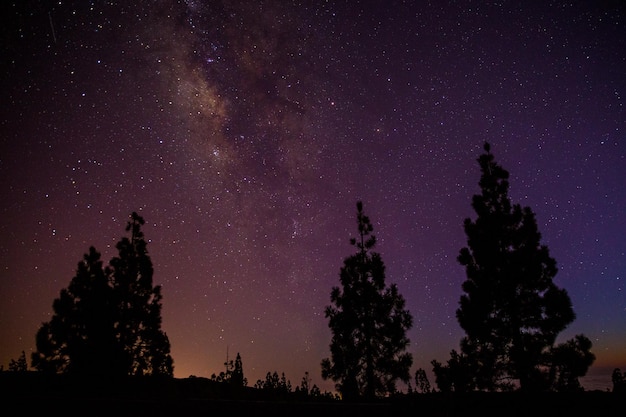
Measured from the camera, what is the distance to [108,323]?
2142cm

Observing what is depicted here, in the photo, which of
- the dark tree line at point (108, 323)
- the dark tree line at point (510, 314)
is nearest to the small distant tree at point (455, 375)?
the dark tree line at point (510, 314)

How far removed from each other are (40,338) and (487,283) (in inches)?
942

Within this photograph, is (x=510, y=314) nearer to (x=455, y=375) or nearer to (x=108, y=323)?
(x=455, y=375)

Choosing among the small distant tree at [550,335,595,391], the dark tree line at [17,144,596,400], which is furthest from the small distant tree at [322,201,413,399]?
the small distant tree at [550,335,595,391]

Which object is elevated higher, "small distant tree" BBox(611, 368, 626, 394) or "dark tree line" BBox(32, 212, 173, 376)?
"dark tree line" BBox(32, 212, 173, 376)

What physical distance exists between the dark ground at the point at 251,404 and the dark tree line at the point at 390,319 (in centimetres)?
160

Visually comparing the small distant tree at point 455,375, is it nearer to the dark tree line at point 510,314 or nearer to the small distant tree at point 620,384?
the dark tree line at point 510,314

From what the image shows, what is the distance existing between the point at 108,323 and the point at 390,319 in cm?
1647

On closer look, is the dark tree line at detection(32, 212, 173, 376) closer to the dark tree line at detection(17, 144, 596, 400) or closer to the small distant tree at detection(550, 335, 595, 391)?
the dark tree line at detection(17, 144, 596, 400)

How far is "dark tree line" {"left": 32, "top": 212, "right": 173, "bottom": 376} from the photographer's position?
68.0ft

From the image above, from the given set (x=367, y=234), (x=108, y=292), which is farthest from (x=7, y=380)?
(x=367, y=234)

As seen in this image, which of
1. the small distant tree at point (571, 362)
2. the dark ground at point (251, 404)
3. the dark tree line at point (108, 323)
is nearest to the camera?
the dark ground at point (251, 404)

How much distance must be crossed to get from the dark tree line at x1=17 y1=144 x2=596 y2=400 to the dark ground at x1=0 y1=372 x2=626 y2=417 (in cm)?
160

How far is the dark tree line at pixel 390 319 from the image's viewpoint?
1616 centimetres
